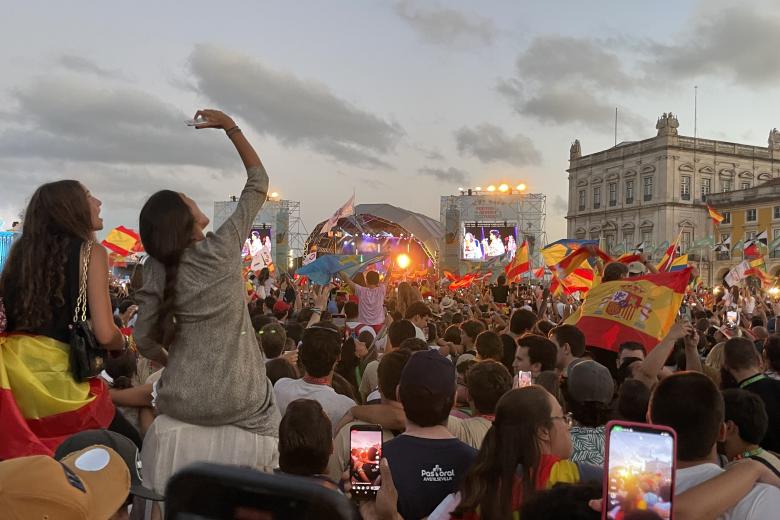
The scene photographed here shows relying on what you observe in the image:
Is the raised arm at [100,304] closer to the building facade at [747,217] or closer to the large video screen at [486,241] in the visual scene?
the large video screen at [486,241]

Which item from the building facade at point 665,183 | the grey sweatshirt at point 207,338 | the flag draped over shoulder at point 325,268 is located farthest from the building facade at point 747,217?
the grey sweatshirt at point 207,338

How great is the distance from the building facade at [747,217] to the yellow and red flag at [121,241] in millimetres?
56138

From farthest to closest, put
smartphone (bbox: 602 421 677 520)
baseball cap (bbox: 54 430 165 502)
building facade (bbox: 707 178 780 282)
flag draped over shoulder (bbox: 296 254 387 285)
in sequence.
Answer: building facade (bbox: 707 178 780 282) → flag draped over shoulder (bbox: 296 254 387 285) → baseball cap (bbox: 54 430 165 502) → smartphone (bbox: 602 421 677 520)

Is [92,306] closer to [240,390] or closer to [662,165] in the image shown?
[240,390]

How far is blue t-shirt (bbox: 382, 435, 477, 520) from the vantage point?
10.2 ft


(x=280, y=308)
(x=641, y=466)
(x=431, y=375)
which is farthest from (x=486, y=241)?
(x=641, y=466)

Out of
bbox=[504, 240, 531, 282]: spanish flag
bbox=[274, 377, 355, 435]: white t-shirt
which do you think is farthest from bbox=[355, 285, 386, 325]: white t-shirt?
bbox=[504, 240, 531, 282]: spanish flag

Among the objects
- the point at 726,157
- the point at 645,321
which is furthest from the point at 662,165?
the point at 645,321

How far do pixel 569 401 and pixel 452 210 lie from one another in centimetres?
5979

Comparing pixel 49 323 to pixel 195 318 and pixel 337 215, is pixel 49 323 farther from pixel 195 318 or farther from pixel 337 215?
pixel 337 215

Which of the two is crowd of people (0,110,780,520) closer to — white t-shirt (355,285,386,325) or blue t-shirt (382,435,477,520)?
blue t-shirt (382,435,477,520)

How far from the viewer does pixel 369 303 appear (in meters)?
10.8

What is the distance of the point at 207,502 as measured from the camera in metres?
1.02

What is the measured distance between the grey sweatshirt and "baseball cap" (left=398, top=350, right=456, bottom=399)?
68cm
